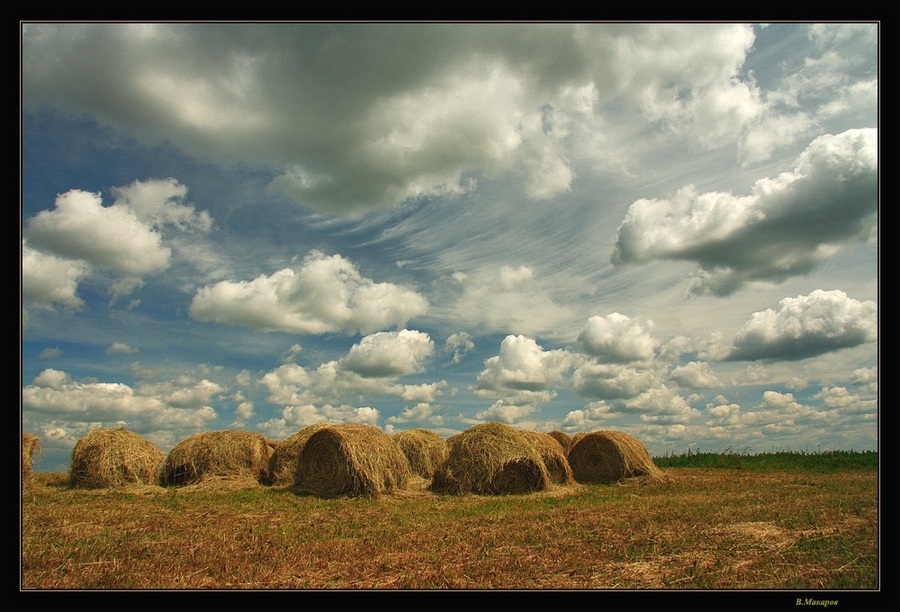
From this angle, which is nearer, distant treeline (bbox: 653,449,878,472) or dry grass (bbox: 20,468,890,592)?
dry grass (bbox: 20,468,890,592)

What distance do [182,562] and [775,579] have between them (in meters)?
7.92

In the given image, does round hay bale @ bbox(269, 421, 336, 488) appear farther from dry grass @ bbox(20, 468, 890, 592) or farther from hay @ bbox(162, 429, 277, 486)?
dry grass @ bbox(20, 468, 890, 592)

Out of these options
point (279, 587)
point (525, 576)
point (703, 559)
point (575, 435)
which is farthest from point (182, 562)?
point (575, 435)

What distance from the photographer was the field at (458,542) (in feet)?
21.8

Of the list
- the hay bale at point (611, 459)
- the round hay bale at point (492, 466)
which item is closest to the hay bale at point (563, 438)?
the hay bale at point (611, 459)

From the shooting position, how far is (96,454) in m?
17.1

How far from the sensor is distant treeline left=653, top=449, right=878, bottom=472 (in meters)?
24.3

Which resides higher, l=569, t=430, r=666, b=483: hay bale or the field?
the field

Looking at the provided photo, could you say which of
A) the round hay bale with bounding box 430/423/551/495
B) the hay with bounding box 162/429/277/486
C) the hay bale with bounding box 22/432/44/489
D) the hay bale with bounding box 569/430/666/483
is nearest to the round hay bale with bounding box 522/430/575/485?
the round hay bale with bounding box 430/423/551/495

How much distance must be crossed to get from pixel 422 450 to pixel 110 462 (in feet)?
35.0

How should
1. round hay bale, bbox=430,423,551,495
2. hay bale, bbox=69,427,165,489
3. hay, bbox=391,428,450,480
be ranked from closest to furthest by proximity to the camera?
round hay bale, bbox=430,423,551,495, hay bale, bbox=69,427,165,489, hay, bbox=391,428,450,480

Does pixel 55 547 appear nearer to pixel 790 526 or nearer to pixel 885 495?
pixel 885 495

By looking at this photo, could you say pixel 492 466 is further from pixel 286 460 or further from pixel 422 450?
pixel 286 460

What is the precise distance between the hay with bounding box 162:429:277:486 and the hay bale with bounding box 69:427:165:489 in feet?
2.17
